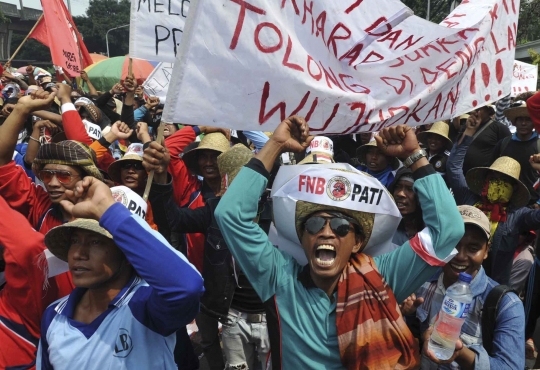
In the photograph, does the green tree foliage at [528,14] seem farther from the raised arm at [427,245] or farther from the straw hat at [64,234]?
the straw hat at [64,234]

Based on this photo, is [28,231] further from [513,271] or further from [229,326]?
[513,271]

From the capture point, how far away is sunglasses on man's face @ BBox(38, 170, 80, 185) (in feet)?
10.2

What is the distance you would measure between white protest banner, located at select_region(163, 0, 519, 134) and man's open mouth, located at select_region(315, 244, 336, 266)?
28.1 inches

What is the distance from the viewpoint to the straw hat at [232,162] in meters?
3.46

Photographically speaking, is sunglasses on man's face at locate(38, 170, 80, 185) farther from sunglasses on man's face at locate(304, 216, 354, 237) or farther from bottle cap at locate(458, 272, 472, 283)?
bottle cap at locate(458, 272, 472, 283)

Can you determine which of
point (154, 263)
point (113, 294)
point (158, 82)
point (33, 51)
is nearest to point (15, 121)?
point (113, 294)

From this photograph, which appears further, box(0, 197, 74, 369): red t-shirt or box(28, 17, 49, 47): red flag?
box(28, 17, 49, 47): red flag

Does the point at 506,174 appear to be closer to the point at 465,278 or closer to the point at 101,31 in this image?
the point at 465,278

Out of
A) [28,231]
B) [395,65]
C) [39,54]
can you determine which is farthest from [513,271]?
[39,54]

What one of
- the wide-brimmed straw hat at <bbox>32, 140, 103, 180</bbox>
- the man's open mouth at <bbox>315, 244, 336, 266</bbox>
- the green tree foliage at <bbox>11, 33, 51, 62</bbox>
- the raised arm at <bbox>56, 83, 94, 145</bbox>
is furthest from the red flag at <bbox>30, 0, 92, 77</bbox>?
the green tree foliage at <bbox>11, 33, 51, 62</bbox>

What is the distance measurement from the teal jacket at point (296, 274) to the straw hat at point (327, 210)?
15cm

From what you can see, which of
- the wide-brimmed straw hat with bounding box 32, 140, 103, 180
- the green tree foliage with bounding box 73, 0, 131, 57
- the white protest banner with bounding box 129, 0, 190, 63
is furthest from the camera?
the green tree foliage with bounding box 73, 0, 131, 57

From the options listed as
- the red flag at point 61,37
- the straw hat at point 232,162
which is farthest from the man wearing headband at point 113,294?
the red flag at point 61,37

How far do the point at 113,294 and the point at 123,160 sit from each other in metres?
2.24
